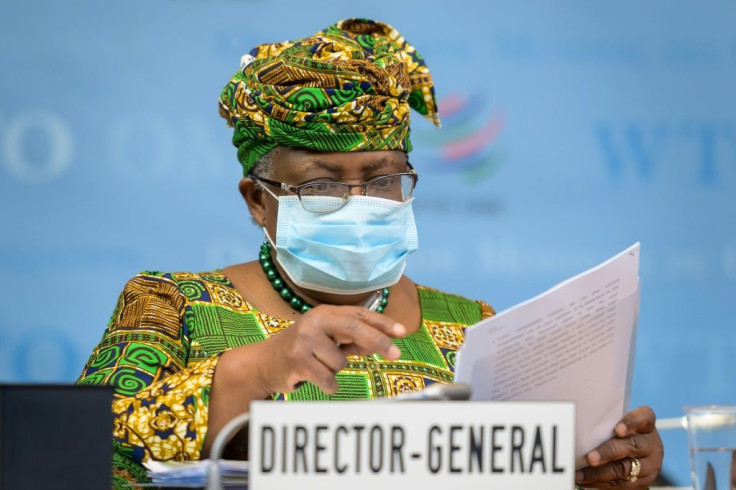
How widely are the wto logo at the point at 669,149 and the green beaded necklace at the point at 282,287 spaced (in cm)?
145

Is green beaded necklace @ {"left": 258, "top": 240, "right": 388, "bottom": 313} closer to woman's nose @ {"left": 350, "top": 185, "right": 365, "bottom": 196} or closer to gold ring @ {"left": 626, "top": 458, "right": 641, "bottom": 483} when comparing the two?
woman's nose @ {"left": 350, "top": 185, "right": 365, "bottom": 196}

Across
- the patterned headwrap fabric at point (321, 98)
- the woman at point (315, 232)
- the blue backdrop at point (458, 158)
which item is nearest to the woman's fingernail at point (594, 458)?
the woman at point (315, 232)

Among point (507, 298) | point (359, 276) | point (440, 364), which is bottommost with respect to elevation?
point (440, 364)

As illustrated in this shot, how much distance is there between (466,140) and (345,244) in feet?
4.56

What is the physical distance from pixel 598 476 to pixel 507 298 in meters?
1.81

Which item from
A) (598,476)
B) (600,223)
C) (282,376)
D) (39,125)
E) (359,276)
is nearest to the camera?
(282,376)

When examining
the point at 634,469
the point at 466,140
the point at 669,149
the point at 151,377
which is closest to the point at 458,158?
the point at 466,140

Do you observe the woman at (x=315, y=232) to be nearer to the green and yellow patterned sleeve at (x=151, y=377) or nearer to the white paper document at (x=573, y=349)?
the green and yellow patterned sleeve at (x=151, y=377)

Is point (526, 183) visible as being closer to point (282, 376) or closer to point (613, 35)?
point (613, 35)

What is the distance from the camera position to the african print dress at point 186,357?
1670 mm

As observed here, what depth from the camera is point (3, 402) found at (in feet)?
4.55

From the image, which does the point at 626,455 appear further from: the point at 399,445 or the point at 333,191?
the point at 333,191

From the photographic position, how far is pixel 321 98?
2182mm

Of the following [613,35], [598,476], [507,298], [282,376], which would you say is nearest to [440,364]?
[598,476]
